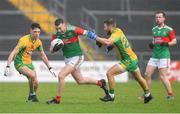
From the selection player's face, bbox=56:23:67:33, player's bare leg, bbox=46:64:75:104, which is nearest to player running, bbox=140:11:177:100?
player's bare leg, bbox=46:64:75:104

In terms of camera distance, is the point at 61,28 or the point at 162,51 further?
the point at 162,51

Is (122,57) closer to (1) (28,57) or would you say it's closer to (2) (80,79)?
(2) (80,79)

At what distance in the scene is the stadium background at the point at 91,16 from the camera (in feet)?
114

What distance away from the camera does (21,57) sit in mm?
17047

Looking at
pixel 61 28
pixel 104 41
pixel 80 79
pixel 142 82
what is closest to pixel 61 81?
pixel 80 79

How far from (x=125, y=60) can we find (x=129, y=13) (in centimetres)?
1957

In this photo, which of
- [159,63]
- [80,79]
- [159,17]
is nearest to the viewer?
[80,79]

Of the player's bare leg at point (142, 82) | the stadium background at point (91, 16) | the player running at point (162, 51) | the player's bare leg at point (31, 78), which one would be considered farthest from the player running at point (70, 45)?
the stadium background at point (91, 16)

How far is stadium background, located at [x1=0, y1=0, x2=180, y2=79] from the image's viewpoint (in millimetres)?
34750

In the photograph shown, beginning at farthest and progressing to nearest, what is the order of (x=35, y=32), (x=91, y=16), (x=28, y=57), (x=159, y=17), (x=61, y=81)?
Result: (x=91, y=16) < (x=159, y=17) < (x=28, y=57) < (x=35, y=32) < (x=61, y=81)

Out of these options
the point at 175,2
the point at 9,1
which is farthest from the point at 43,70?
the point at 175,2

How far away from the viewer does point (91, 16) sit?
35.4 metres

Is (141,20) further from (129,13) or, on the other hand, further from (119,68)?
(119,68)

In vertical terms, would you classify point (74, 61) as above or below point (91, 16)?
above
